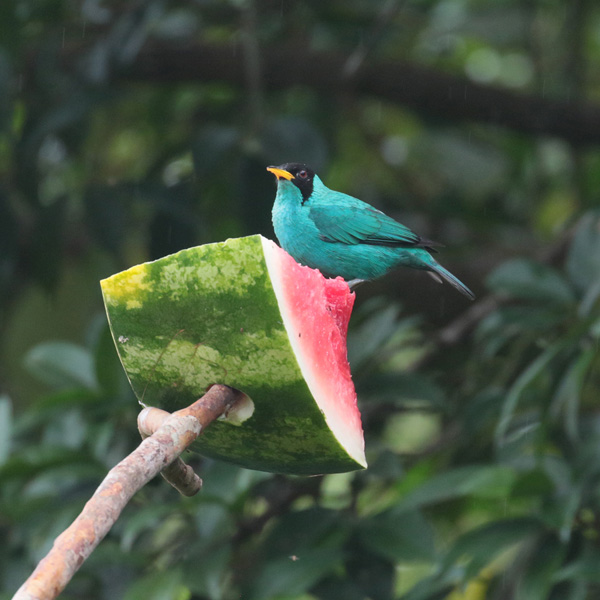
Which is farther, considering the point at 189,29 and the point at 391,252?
the point at 189,29

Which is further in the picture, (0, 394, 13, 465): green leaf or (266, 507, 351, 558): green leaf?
(0, 394, 13, 465): green leaf

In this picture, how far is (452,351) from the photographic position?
11.2 feet

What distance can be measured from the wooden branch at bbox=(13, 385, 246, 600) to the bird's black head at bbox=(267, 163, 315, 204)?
0.67 metres

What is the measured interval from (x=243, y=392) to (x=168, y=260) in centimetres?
21

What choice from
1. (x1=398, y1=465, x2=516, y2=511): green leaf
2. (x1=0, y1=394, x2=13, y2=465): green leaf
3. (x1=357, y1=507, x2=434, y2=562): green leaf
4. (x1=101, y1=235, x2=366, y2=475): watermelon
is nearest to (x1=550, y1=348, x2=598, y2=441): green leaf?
(x1=398, y1=465, x2=516, y2=511): green leaf

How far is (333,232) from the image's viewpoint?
1679 millimetres

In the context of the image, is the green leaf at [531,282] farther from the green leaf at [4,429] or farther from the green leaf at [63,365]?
the green leaf at [4,429]

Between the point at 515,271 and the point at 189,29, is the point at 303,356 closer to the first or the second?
the point at 515,271

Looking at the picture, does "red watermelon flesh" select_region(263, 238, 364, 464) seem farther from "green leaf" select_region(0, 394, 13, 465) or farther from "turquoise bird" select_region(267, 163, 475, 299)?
"green leaf" select_region(0, 394, 13, 465)

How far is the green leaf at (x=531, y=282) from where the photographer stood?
284 cm

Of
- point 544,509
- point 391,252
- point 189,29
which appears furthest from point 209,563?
point 189,29

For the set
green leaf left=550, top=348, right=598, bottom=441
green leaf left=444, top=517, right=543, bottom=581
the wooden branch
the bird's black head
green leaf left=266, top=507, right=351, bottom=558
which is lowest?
green leaf left=266, top=507, right=351, bottom=558

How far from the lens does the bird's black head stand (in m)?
1.61

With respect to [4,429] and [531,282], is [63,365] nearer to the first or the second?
[4,429]
